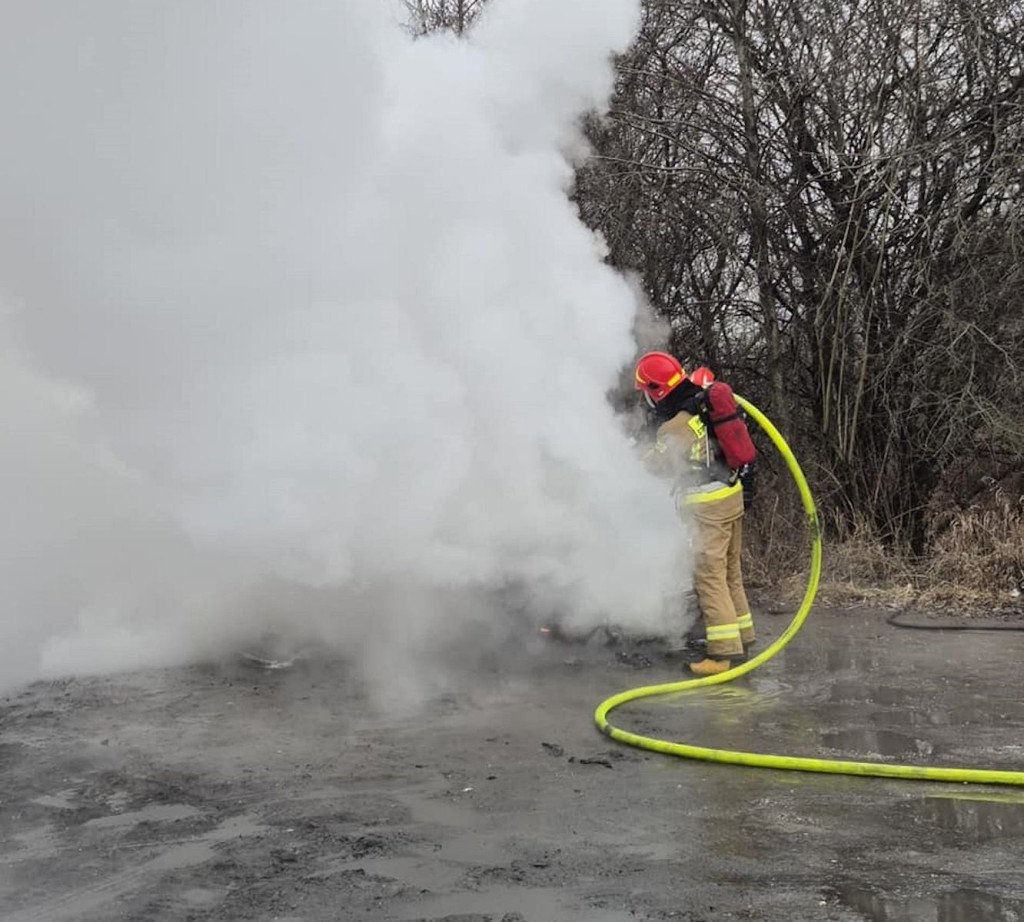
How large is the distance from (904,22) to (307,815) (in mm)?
8385

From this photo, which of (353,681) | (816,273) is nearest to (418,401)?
(353,681)

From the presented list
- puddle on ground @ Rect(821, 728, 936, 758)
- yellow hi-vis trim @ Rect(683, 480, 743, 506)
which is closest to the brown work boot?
yellow hi-vis trim @ Rect(683, 480, 743, 506)

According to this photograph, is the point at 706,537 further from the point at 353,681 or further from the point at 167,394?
the point at 167,394

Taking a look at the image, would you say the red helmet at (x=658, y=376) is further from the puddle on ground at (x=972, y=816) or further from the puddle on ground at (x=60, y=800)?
the puddle on ground at (x=60, y=800)

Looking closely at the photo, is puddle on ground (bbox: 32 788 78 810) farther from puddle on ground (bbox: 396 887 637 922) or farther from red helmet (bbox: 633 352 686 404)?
red helmet (bbox: 633 352 686 404)

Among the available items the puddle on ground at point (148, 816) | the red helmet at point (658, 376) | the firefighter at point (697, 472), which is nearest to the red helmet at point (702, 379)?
the firefighter at point (697, 472)

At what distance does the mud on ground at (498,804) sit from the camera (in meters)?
3.44

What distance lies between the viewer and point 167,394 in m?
6.29

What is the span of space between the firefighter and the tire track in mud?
338cm

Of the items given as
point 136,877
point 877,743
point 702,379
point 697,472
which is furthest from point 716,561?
point 136,877

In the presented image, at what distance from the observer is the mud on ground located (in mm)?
3443

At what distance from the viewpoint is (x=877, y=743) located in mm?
5047

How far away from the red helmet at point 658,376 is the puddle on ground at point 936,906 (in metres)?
3.81

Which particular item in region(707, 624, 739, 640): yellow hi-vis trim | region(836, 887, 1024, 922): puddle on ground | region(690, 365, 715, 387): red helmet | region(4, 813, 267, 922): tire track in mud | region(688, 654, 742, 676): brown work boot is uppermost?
region(690, 365, 715, 387): red helmet
